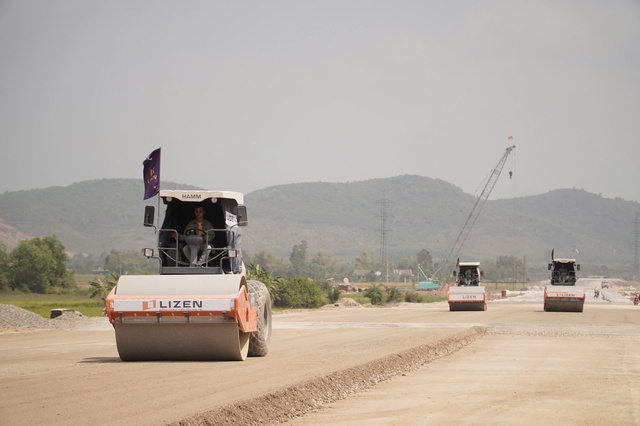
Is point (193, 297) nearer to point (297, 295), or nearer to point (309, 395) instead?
point (309, 395)

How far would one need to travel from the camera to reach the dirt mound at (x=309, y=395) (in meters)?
14.3

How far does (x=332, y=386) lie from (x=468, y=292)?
51.5 meters

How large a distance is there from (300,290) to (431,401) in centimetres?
7710

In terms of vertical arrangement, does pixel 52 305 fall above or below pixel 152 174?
below

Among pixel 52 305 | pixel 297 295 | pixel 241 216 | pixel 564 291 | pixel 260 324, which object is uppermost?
pixel 241 216

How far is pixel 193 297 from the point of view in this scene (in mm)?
20938

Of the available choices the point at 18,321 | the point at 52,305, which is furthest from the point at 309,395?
the point at 52,305

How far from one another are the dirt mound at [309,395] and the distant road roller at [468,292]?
42.7 m

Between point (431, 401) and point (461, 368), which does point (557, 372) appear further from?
point (431, 401)

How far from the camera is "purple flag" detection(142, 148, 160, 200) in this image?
22734mm

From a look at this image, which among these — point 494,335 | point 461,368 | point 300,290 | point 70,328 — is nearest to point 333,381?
point 461,368

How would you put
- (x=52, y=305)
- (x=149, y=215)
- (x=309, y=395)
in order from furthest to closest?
(x=52, y=305) → (x=149, y=215) → (x=309, y=395)

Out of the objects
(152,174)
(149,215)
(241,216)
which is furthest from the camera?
(241,216)

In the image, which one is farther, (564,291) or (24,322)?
(564,291)
